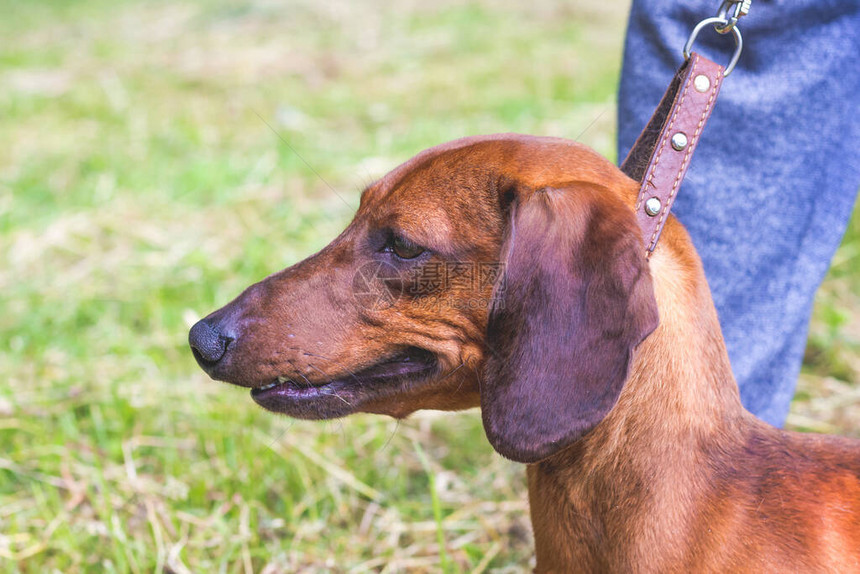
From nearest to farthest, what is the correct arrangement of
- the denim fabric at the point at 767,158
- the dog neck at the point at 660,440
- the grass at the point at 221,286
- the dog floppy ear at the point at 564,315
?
the dog floppy ear at the point at 564,315 < the dog neck at the point at 660,440 < the denim fabric at the point at 767,158 < the grass at the point at 221,286

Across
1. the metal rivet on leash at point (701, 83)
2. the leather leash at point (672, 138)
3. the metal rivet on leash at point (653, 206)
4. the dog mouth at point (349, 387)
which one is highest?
the metal rivet on leash at point (701, 83)

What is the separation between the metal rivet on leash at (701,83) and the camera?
7.34ft

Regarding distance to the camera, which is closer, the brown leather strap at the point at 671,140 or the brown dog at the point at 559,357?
the brown dog at the point at 559,357

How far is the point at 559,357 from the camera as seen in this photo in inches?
75.5

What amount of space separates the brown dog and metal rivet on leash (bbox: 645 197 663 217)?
0.25 ft

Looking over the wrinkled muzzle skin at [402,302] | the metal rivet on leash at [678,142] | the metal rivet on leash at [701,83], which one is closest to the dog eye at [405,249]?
the wrinkled muzzle skin at [402,302]

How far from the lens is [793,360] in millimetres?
3188

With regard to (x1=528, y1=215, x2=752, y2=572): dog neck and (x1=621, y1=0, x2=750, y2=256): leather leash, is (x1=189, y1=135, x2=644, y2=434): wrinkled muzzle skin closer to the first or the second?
(x1=621, y1=0, x2=750, y2=256): leather leash

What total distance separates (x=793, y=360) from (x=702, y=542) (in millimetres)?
1396

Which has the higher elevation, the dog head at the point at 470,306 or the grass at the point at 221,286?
the dog head at the point at 470,306

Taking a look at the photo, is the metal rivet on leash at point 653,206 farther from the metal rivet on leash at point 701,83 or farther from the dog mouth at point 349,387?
the dog mouth at point 349,387

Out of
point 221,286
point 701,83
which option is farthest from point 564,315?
point 221,286

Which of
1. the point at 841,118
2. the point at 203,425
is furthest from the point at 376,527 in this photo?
the point at 841,118

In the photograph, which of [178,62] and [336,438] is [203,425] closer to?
[336,438]
